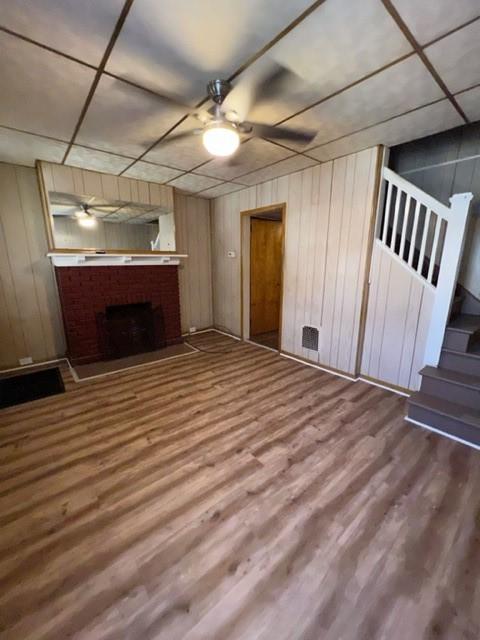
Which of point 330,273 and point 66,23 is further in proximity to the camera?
point 330,273

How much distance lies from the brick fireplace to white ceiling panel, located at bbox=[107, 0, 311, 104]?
8.45ft

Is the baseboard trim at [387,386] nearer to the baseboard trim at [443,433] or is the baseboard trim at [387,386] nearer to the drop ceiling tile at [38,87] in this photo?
the baseboard trim at [443,433]

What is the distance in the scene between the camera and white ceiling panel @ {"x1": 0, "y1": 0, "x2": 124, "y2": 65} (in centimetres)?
119

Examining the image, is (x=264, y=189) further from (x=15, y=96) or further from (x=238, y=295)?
(x=15, y=96)

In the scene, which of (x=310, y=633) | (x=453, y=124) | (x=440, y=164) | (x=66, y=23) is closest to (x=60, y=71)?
(x=66, y=23)

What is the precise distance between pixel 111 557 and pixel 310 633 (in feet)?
3.24

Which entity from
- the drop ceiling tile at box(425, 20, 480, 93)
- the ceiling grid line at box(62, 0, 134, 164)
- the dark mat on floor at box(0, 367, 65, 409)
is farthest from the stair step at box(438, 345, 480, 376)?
the dark mat on floor at box(0, 367, 65, 409)

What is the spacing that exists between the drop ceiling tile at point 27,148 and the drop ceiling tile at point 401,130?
2690 mm

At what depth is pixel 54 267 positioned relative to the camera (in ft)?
11.4

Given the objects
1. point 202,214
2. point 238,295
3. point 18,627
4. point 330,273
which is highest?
point 202,214

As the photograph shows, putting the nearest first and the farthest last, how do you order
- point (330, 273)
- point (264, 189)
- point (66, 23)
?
point (66, 23) → point (330, 273) → point (264, 189)

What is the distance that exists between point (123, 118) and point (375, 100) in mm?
1954

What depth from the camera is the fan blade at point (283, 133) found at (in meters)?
2.27

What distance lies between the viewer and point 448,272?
240 centimetres
